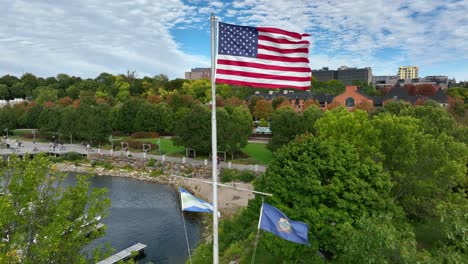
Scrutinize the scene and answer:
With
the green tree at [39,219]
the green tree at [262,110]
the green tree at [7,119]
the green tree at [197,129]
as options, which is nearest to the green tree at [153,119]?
the green tree at [197,129]

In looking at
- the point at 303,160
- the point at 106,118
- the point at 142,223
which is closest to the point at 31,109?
the point at 106,118

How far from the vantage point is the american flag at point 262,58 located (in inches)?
360

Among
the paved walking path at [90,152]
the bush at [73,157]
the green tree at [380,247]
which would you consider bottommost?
the bush at [73,157]

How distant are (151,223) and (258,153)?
2343cm

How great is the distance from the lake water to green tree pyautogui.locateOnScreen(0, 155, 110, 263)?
546 inches

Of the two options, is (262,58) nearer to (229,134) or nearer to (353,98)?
(229,134)

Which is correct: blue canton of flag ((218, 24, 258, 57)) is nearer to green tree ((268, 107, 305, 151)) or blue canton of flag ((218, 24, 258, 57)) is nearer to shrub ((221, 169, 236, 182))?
shrub ((221, 169, 236, 182))

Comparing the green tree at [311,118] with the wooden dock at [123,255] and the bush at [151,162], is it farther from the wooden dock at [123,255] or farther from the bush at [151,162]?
the wooden dock at [123,255]

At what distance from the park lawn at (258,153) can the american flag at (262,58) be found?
35345 mm

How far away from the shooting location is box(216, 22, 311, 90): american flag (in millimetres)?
9141

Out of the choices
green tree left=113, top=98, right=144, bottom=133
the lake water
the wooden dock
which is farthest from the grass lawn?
the wooden dock

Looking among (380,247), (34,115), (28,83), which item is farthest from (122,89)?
(380,247)

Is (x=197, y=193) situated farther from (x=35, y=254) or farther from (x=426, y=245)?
(x=35, y=254)

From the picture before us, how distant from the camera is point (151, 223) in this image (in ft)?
98.1
